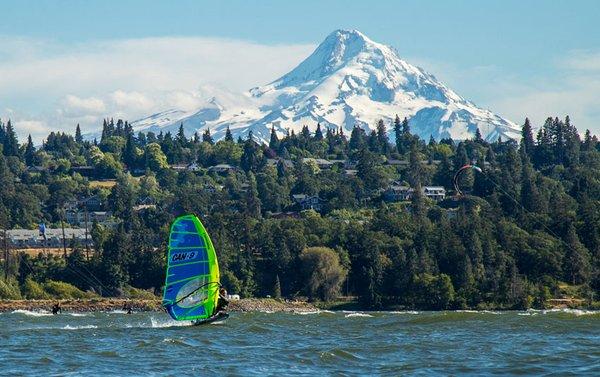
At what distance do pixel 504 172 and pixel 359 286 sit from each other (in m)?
65.9

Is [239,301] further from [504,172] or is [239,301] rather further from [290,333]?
[504,172]

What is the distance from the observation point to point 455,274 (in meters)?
123

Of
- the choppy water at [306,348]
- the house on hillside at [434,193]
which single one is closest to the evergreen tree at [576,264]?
the choppy water at [306,348]

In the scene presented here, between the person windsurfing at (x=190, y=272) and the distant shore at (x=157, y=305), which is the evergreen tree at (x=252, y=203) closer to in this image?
the distant shore at (x=157, y=305)

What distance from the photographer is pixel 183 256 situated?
203 feet

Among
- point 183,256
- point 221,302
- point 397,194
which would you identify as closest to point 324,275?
point 221,302

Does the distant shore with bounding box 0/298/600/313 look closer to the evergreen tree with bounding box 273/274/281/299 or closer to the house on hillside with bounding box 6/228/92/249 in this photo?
the evergreen tree with bounding box 273/274/281/299

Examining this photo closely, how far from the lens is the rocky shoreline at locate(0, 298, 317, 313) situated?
111 m

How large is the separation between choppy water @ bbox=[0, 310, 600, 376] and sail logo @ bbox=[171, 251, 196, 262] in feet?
10.5

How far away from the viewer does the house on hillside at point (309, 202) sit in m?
190

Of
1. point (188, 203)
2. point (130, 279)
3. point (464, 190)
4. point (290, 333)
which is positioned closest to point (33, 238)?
point (188, 203)

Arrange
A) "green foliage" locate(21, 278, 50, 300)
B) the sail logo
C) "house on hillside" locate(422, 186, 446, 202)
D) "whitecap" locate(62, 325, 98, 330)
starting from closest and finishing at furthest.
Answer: the sail logo, "whitecap" locate(62, 325, 98, 330), "green foliage" locate(21, 278, 50, 300), "house on hillside" locate(422, 186, 446, 202)

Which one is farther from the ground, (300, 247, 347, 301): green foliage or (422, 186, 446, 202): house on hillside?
(422, 186, 446, 202): house on hillside

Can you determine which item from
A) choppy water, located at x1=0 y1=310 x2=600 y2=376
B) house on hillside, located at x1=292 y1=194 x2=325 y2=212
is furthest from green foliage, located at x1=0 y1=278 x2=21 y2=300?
house on hillside, located at x1=292 y1=194 x2=325 y2=212
